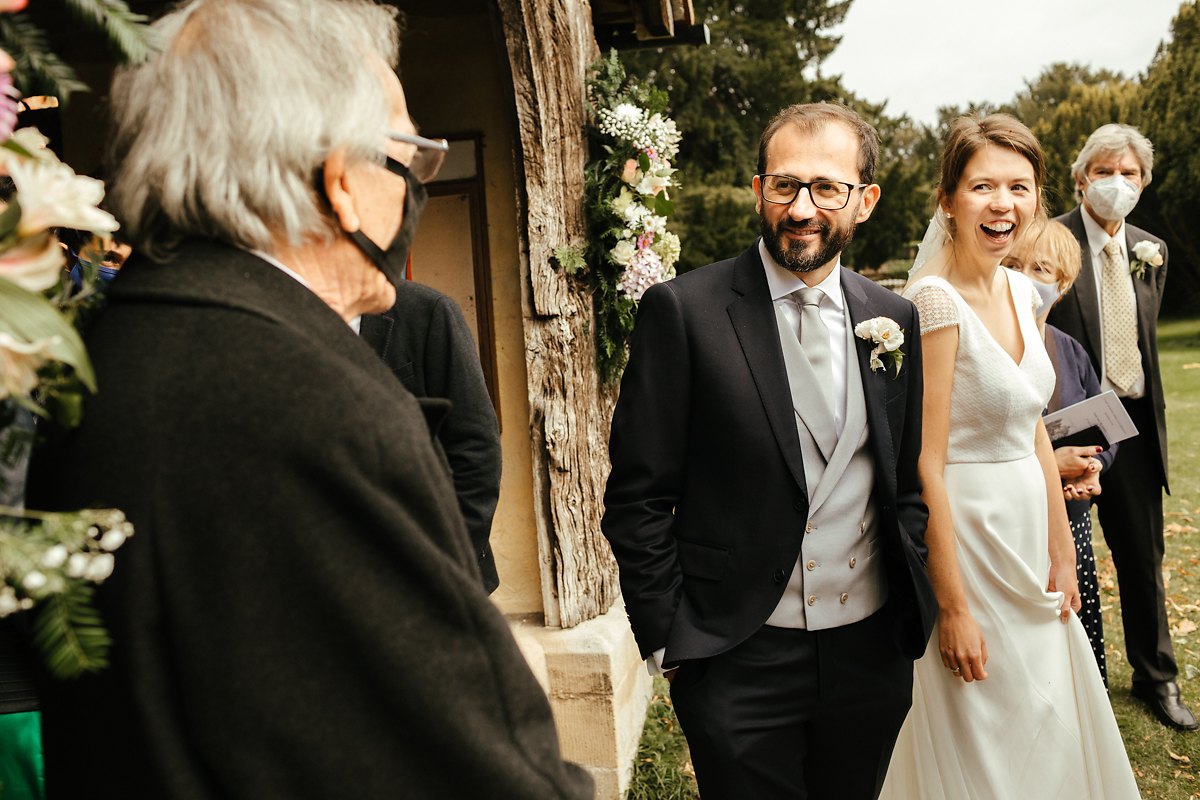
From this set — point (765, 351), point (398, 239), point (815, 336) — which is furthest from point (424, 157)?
point (815, 336)

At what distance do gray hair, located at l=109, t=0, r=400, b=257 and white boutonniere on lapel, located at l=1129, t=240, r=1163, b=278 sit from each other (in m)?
4.41

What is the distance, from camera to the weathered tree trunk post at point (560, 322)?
160 inches

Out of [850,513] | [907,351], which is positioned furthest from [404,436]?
[907,351]

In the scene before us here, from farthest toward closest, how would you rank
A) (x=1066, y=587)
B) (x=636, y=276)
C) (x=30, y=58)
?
1. (x=636, y=276)
2. (x=1066, y=587)
3. (x=30, y=58)

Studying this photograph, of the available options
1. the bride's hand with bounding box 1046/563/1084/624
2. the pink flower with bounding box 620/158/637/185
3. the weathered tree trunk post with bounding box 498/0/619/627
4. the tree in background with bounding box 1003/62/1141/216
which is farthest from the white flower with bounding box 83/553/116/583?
the tree in background with bounding box 1003/62/1141/216

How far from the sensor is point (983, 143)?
10.1ft

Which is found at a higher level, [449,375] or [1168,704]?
[449,375]

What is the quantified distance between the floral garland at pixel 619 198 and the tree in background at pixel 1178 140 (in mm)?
24827

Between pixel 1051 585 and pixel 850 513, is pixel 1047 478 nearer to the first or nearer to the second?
pixel 1051 585

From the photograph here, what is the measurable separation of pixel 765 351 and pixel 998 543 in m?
1.10

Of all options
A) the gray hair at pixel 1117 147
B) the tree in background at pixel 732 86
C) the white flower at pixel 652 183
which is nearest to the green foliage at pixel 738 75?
the tree in background at pixel 732 86

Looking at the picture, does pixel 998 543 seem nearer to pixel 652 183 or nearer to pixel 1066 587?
pixel 1066 587

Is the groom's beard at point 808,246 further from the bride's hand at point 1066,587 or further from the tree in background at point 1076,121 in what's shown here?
the tree in background at point 1076,121

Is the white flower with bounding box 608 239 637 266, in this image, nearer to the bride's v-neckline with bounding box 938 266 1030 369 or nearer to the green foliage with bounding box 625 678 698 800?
the bride's v-neckline with bounding box 938 266 1030 369
